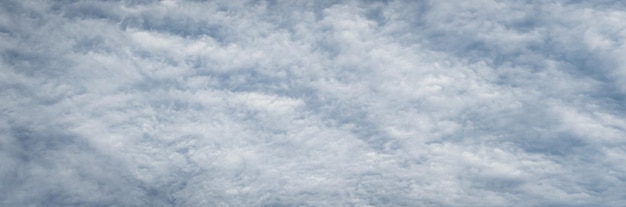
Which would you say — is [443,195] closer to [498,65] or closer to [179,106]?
[498,65]

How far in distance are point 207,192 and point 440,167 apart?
895cm

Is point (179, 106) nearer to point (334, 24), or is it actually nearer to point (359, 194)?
point (334, 24)

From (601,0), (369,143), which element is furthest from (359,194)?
(601,0)

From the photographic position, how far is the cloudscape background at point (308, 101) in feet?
44.9

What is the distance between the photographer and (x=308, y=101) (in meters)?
15.2

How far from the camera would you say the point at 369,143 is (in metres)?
16.4

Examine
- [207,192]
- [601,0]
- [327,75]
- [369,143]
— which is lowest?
[207,192]

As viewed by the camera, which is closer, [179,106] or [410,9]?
[410,9]

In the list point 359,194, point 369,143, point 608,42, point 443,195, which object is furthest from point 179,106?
point 608,42

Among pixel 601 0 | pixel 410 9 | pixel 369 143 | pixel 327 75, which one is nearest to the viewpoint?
pixel 601 0

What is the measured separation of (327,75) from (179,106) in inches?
200

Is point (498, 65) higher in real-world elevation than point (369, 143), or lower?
higher

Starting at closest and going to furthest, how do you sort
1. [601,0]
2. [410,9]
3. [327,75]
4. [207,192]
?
[601,0] < [410,9] < [327,75] < [207,192]

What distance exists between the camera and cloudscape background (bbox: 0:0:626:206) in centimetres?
1368
